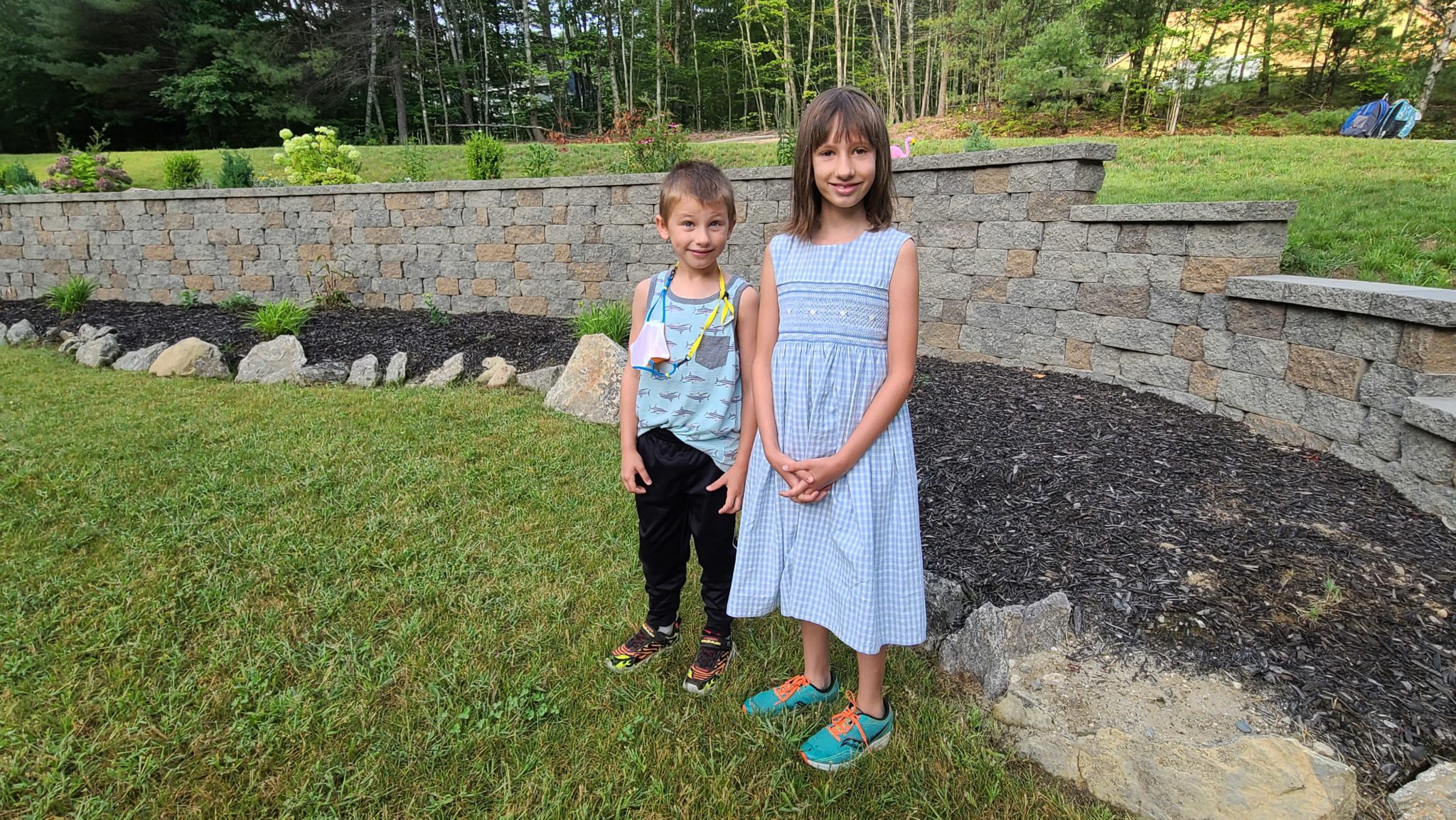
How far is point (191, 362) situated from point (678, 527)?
6045mm

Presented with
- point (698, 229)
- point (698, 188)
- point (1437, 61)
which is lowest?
point (698, 229)

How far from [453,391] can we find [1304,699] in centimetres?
525

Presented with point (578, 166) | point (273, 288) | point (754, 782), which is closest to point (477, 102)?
point (578, 166)

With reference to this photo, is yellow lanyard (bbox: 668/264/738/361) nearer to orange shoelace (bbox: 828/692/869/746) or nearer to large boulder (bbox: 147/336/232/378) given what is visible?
orange shoelace (bbox: 828/692/869/746)

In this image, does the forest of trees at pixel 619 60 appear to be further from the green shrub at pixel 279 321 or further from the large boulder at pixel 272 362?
the large boulder at pixel 272 362

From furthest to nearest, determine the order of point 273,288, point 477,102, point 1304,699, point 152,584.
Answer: point 477,102 → point 273,288 → point 152,584 → point 1304,699

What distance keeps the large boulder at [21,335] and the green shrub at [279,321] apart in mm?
2903

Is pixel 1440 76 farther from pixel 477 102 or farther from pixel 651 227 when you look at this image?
pixel 477 102

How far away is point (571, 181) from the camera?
697 cm

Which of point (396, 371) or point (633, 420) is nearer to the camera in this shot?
point (633, 420)

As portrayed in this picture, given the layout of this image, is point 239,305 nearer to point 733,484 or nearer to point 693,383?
point 693,383

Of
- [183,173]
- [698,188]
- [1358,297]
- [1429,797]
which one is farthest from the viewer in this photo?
[183,173]

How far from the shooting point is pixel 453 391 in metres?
5.35

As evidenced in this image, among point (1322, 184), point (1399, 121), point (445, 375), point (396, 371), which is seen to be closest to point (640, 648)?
point (445, 375)
